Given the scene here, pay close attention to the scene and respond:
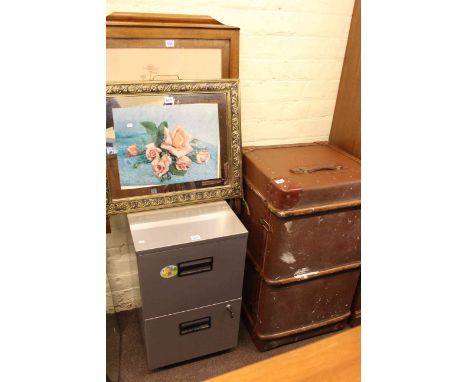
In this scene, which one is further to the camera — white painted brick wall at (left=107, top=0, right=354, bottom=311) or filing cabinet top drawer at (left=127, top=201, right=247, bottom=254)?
white painted brick wall at (left=107, top=0, right=354, bottom=311)

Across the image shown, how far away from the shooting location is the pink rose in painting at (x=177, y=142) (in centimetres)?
142

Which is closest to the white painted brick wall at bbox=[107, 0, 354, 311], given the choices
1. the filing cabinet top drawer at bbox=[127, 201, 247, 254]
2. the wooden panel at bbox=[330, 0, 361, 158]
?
the wooden panel at bbox=[330, 0, 361, 158]

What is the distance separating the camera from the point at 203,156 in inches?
→ 58.8

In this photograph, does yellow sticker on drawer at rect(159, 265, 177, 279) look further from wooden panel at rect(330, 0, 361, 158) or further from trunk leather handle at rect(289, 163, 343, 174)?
wooden panel at rect(330, 0, 361, 158)

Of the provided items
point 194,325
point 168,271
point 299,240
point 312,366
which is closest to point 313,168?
point 299,240

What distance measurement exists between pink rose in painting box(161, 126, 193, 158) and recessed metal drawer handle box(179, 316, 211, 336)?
694mm

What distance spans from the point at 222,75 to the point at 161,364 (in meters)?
1.26

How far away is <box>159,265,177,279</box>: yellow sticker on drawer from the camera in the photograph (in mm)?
1306

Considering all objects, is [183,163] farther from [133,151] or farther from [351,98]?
[351,98]

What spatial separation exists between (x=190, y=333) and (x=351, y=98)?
128cm

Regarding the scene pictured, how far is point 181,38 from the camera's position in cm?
137
